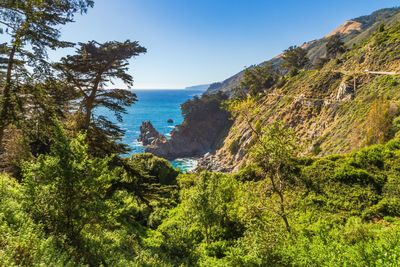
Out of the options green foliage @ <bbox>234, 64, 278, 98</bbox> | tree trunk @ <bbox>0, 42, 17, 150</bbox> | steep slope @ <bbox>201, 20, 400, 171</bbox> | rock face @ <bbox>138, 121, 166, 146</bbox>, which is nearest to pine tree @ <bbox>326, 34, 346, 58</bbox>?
steep slope @ <bbox>201, 20, 400, 171</bbox>

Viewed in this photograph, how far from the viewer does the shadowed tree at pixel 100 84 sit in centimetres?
1892

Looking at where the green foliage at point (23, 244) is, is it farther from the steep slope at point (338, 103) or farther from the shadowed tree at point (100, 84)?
the steep slope at point (338, 103)

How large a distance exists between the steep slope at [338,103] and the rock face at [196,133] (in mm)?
16398

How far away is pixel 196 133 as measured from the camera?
107375 millimetres

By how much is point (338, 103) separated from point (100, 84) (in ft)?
172

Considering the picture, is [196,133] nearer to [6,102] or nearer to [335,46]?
[335,46]

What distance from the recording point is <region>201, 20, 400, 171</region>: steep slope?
146ft

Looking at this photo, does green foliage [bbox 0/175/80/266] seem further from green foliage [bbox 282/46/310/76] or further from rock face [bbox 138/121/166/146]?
green foliage [bbox 282/46/310/76]

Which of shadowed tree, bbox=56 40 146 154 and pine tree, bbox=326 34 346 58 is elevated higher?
pine tree, bbox=326 34 346 58

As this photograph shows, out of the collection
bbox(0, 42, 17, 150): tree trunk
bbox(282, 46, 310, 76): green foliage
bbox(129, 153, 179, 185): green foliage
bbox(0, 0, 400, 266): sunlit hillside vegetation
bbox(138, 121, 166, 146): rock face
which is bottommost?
bbox(138, 121, 166, 146): rock face

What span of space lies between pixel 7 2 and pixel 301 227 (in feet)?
66.3

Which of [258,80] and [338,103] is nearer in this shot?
Result: [338,103]

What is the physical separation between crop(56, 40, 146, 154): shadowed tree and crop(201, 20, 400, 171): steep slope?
100 ft

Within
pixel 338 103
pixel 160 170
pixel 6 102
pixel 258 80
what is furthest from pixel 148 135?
pixel 6 102
